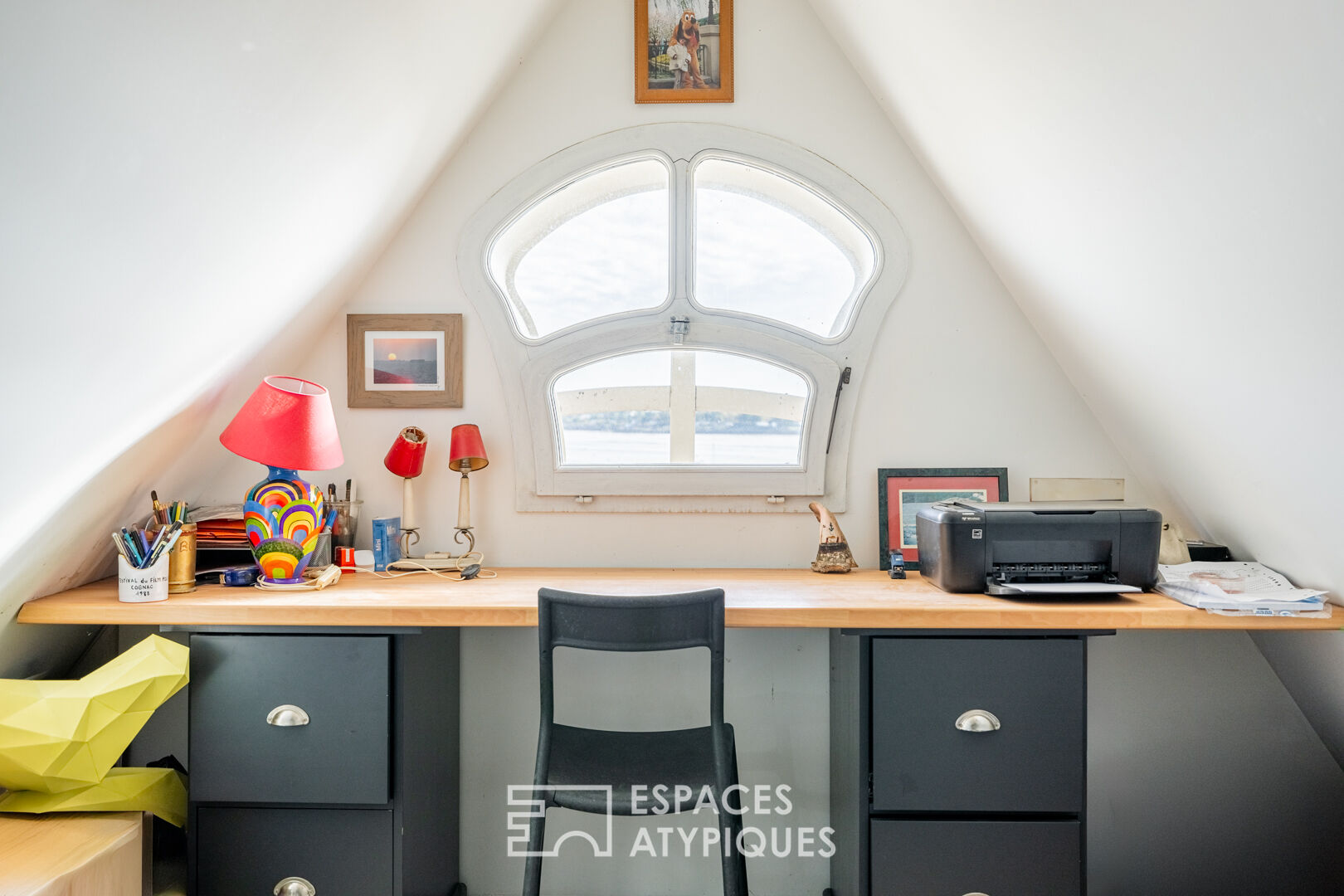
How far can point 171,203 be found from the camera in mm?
1411

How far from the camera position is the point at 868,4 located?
2.00 m

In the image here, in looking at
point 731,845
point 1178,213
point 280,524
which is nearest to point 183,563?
point 280,524

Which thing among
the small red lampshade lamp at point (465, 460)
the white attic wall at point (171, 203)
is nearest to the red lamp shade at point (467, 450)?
the small red lampshade lamp at point (465, 460)

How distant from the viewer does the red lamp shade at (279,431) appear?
6.24 feet

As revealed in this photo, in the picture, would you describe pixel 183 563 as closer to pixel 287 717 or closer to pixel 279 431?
pixel 279 431

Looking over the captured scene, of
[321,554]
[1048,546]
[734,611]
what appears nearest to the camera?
[734,611]

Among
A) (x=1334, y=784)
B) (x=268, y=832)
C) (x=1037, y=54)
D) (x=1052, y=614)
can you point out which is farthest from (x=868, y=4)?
(x=1334, y=784)

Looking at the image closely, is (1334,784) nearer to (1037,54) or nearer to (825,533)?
(825,533)

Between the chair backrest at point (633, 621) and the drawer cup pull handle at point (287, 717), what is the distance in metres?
0.60

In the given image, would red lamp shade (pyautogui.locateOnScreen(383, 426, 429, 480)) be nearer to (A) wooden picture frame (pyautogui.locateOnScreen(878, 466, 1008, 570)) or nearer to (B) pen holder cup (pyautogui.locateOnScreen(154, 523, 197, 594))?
(B) pen holder cup (pyautogui.locateOnScreen(154, 523, 197, 594))

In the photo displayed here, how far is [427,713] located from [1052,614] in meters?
1.57

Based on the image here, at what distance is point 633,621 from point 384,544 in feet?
3.42

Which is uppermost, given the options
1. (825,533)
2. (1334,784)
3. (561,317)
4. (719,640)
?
(561,317)

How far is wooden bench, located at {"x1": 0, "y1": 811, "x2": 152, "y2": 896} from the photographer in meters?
1.39
